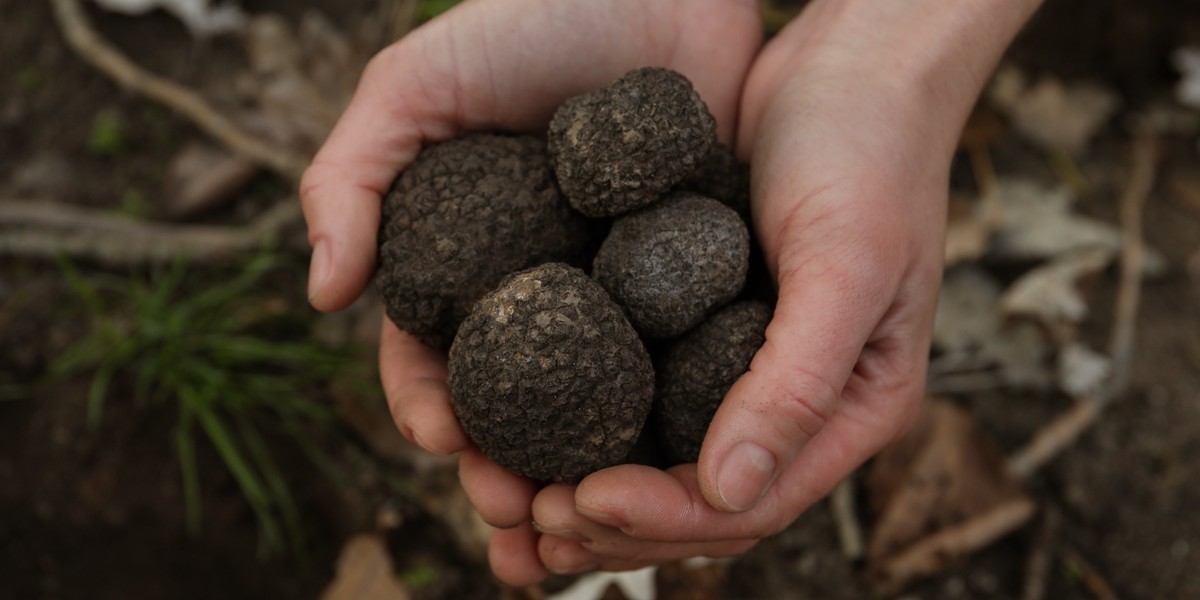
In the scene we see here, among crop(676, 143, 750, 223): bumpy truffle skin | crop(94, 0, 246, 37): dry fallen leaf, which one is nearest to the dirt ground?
crop(94, 0, 246, 37): dry fallen leaf

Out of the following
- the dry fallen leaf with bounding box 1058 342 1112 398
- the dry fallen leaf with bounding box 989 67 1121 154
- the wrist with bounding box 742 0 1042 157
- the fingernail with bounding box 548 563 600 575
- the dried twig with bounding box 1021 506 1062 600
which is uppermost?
the wrist with bounding box 742 0 1042 157

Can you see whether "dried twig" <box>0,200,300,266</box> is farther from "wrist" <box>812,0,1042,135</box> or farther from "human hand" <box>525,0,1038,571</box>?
"wrist" <box>812,0,1042,135</box>

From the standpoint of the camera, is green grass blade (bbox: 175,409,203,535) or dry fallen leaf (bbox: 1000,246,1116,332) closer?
green grass blade (bbox: 175,409,203,535)

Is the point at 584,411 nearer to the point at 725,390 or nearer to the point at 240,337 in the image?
the point at 725,390

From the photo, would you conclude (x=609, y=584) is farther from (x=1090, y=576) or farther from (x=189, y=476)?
(x=1090, y=576)

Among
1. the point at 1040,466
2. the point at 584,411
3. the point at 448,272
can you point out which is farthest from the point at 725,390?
the point at 1040,466

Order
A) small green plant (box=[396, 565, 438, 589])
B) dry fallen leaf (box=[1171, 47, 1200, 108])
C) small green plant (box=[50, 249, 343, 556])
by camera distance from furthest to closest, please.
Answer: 1. dry fallen leaf (box=[1171, 47, 1200, 108])
2. small green plant (box=[50, 249, 343, 556])
3. small green plant (box=[396, 565, 438, 589])

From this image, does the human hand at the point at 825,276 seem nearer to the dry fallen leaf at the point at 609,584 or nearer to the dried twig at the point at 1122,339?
the dry fallen leaf at the point at 609,584

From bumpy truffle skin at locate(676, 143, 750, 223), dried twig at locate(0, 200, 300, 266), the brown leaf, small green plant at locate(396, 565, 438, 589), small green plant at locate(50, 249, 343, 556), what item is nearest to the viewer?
bumpy truffle skin at locate(676, 143, 750, 223)
